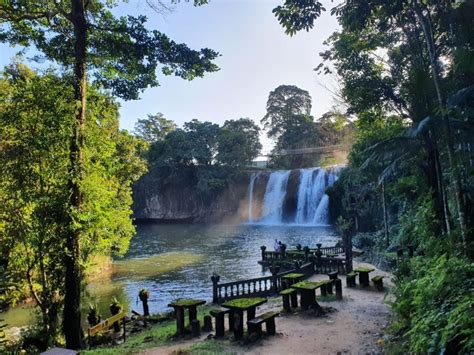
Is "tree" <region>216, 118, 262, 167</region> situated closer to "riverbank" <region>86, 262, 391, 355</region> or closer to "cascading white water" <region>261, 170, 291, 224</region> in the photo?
"cascading white water" <region>261, 170, 291, 224</region>

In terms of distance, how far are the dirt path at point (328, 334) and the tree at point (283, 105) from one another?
5653 cm

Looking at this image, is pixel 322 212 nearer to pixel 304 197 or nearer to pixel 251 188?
pixel 304 197

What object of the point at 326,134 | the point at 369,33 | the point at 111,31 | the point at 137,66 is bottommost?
the point at 137,66

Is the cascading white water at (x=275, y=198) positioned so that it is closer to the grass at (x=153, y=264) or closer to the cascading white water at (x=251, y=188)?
the cascading white water at (x=251, y=188)

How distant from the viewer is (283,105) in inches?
2633

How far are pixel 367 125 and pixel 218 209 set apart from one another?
37082 millimetres

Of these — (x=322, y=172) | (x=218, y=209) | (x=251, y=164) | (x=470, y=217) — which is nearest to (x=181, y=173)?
(x=218, y=209)

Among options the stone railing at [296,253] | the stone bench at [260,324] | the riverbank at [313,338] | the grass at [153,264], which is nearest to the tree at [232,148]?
the grass at [153,264]

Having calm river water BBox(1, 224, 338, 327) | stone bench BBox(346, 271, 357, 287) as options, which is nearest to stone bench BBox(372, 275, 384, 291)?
stone bench BBox(346, 271, 357, 287)

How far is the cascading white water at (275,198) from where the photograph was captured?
145ft

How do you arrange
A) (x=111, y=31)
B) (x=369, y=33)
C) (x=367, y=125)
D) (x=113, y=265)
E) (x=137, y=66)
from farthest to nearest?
(x=113, y=265)
(x=367, y=125)
(x=369, y=33)
(x=137, y=66)
(x=111, y=31)

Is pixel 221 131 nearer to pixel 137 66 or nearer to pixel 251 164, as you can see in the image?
pixel 251 164

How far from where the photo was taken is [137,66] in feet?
30.3

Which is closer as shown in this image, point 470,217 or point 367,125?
point 470,217
